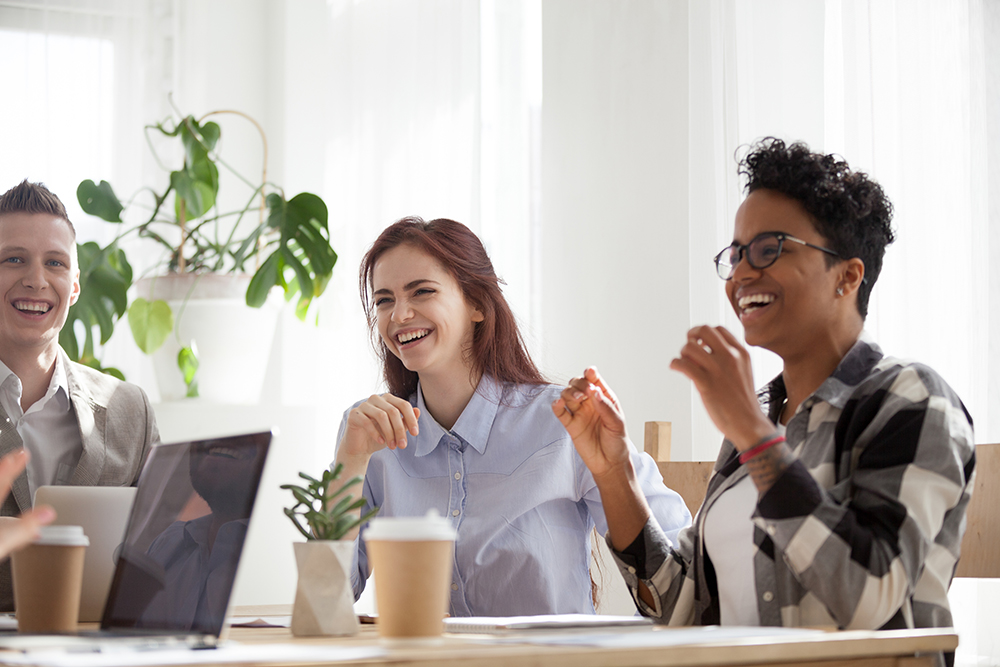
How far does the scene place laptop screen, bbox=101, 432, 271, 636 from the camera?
2.88 ft

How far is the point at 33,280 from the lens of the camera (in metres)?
1.94

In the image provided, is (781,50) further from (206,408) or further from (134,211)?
(134,211)

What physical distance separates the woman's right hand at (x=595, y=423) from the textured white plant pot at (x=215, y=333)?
6.20 ft

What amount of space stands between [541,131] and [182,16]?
59.5 inches

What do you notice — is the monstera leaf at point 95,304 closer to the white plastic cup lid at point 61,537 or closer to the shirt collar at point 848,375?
the white plastic cup lid at point 61,537

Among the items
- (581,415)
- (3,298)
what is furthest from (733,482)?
(3,298)

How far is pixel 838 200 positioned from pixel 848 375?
0.22m

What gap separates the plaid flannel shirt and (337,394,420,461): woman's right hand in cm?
46

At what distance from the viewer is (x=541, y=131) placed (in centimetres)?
292

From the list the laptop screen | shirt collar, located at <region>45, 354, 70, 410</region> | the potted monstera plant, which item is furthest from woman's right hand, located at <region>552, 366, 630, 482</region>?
the potted monstera plant

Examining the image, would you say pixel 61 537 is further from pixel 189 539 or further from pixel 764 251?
pixel 764 251

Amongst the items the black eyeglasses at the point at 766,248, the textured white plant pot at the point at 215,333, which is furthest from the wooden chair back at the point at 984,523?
the textured white plant pot at the point at 215,333

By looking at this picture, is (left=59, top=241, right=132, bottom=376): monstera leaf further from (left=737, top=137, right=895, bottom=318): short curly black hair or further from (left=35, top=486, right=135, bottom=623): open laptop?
(left=737, top=137, right=895, bottom=318): short curly black hair

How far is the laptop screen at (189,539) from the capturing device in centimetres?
88
